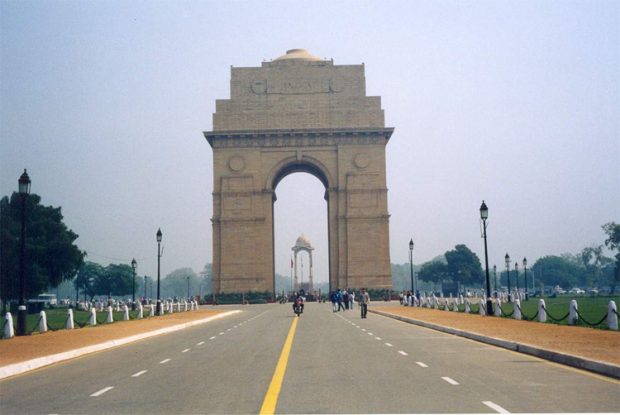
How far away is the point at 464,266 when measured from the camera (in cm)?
16800

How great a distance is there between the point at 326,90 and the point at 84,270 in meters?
85.0

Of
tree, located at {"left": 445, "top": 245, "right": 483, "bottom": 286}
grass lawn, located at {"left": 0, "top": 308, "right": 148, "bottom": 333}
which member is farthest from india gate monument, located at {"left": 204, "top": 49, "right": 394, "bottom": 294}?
tree, located at {"left": 445, "top": 245, "right": 483, "bottom": 286}

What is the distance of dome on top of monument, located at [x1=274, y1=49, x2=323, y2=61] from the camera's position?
3501 inches

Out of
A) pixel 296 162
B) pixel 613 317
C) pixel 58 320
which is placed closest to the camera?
pixel 613 317

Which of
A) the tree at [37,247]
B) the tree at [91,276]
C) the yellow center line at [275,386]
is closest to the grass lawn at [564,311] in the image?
the yellow center line at [275,386]

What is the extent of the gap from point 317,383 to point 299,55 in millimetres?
80215

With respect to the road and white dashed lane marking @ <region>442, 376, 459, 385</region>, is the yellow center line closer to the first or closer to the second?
the road

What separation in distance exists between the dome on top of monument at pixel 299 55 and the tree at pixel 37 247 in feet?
108

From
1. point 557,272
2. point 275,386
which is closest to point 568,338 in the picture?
point 275,386

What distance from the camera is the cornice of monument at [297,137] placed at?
84500mm

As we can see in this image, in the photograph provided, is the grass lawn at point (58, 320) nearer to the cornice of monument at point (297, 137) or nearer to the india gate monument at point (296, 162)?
the india gate monument at point (296, 162)

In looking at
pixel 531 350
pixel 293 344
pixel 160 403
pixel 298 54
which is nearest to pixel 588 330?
pixel 531 350

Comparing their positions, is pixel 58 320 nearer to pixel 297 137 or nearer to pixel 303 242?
pixel 297 137

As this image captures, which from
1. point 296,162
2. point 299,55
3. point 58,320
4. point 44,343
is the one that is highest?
point 299,55
